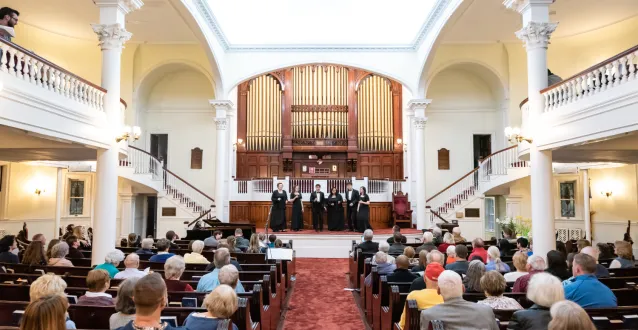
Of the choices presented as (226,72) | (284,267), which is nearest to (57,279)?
(284,267)

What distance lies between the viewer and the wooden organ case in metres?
18.1

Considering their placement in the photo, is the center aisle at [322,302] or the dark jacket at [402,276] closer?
the dark jacket at [402,276]

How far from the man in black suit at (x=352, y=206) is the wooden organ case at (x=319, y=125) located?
3913 millimetres

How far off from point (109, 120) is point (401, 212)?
34.1 feet

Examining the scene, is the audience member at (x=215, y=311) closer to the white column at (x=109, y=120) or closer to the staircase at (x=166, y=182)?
the white column at (x=109, y=120)

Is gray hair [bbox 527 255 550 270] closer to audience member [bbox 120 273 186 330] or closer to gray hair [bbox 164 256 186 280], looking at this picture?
gray hair [bbox 164 256 186 280]

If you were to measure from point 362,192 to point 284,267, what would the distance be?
620 cm

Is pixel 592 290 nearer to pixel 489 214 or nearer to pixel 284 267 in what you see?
pixel 284 267

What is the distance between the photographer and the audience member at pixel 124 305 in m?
2.92

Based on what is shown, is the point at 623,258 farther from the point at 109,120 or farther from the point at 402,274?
the point at 109,120

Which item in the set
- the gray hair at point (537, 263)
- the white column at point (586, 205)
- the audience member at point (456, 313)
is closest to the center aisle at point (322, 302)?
the gray hair at point (537, 263)

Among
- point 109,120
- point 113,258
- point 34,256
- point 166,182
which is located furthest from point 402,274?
point 166,182

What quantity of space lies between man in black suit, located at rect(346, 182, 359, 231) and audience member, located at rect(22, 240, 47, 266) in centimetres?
907

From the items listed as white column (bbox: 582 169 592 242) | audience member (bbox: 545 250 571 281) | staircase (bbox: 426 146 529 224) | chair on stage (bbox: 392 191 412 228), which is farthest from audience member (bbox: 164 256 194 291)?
white column (bbox: 582 169 592 242)
